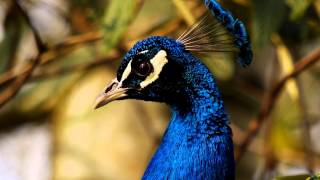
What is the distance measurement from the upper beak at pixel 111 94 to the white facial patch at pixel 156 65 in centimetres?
4

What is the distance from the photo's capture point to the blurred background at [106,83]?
2.58 meters

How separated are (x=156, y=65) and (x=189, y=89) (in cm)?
9

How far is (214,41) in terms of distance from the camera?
173 centimetres

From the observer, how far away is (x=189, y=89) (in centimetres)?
171

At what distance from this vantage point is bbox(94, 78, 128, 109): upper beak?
5.48 ft

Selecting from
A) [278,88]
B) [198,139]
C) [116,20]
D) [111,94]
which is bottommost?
[198,139]

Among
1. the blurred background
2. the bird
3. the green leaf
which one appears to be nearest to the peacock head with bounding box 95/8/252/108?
the bird

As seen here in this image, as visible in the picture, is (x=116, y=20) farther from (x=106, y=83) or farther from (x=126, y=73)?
(x=106, y=83)

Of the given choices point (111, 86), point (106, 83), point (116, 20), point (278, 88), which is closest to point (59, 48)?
point (106, 83)

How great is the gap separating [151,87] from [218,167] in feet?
0.63

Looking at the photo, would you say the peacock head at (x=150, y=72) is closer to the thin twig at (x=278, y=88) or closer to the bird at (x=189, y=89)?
the bird at (x=189, y=89)

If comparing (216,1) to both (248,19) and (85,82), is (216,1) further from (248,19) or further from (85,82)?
(85,82)

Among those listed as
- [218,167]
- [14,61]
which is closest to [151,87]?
[218,167]

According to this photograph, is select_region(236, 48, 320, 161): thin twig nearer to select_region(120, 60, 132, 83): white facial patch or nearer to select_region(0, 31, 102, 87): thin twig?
select_region(0, 31, 102, 87): thin twig
